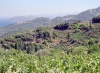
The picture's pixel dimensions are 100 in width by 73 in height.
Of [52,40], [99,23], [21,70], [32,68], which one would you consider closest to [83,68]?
[32,68]

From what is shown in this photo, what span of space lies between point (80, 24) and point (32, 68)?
118524mm

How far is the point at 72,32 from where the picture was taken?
422ft

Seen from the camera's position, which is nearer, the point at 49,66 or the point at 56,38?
the point at 49,66

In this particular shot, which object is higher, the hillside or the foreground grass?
the foreground grass

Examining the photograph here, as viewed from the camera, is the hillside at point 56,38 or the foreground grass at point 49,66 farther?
the hillside at point 56,38

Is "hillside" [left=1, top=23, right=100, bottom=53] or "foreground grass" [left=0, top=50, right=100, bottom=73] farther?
"hillside" [left=1, top=23, right=100, bottom=53]

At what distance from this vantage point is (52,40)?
123 m

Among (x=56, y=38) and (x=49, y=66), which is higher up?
(x=49, y=66)

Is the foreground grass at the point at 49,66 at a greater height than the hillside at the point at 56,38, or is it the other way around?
the foreground grass at the point at 49,66

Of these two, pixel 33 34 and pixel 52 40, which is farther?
pixel 33 34

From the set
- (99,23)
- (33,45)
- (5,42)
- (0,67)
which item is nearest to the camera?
(0,67)

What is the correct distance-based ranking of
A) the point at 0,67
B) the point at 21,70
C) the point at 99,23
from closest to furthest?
1. the point at 21,70
2. the point at 0,67
3. the point at 99,23

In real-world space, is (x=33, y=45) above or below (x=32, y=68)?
below

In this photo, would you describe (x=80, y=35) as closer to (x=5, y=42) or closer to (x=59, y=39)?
(x=59, y=39)
